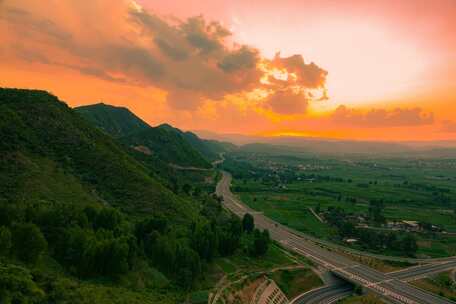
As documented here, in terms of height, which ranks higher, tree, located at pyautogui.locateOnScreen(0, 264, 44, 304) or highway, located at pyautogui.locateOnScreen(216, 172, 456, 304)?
tree, located at pyautogui.locateOnScreen(0, 264, 44, 304)

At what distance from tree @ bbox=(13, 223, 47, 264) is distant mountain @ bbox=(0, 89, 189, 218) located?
26.8 metres

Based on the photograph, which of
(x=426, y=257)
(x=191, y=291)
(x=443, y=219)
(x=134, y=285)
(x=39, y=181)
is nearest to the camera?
(x=134, y=285)

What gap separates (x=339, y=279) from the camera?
85938 millimetres

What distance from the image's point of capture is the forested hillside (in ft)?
152

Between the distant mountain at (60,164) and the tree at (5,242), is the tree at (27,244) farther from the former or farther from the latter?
the distant mountain at (60,164)

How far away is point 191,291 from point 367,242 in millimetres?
84356

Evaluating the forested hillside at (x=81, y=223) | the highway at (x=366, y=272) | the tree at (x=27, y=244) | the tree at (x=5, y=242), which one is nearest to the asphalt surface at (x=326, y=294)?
the highway at (x=366, y=272)

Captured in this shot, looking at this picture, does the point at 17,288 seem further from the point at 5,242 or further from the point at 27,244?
the point at 27,244

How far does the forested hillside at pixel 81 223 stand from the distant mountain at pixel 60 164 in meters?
0.29

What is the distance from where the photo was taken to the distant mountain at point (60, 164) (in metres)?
79.6

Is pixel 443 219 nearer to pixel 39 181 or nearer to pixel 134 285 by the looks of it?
pixel 134 285

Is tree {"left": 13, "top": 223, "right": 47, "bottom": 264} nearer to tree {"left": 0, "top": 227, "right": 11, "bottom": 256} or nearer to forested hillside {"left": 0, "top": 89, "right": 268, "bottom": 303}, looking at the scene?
forested hillside {"left": 0, "top": 89, "right": 268, "bottom": 303}

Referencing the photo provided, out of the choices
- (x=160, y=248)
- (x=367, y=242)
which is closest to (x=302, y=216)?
(x=367, y=242)

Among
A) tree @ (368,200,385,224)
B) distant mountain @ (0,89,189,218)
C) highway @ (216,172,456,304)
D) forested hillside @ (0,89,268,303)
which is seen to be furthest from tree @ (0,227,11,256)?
tree @ (368,200,385,224)
